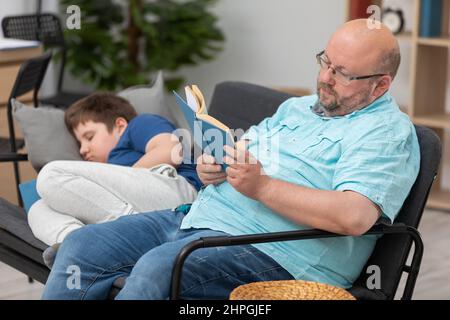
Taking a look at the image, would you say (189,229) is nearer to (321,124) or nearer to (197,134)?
(197,134)

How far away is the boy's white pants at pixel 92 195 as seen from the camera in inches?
102

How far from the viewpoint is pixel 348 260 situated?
7.48ft

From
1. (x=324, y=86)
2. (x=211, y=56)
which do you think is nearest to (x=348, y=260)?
(x=324, y=86)

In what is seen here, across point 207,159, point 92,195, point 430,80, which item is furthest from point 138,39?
point 207,159

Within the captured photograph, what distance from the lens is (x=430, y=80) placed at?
14.5ft

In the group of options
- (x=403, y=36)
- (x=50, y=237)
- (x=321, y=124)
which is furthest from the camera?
(x=403, y=36)

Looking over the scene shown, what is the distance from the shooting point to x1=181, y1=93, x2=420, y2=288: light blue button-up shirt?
217cm

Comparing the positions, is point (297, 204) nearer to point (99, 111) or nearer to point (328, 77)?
point (328, 77)

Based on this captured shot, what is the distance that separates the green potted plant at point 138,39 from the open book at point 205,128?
3.08 meters

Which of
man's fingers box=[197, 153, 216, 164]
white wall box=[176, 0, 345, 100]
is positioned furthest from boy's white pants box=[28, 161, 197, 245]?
white wall box=[176, 0, 345, 100]

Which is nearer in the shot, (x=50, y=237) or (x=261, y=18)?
(x=50, y=237)

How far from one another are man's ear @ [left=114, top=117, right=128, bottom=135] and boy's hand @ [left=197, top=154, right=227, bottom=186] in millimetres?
632
